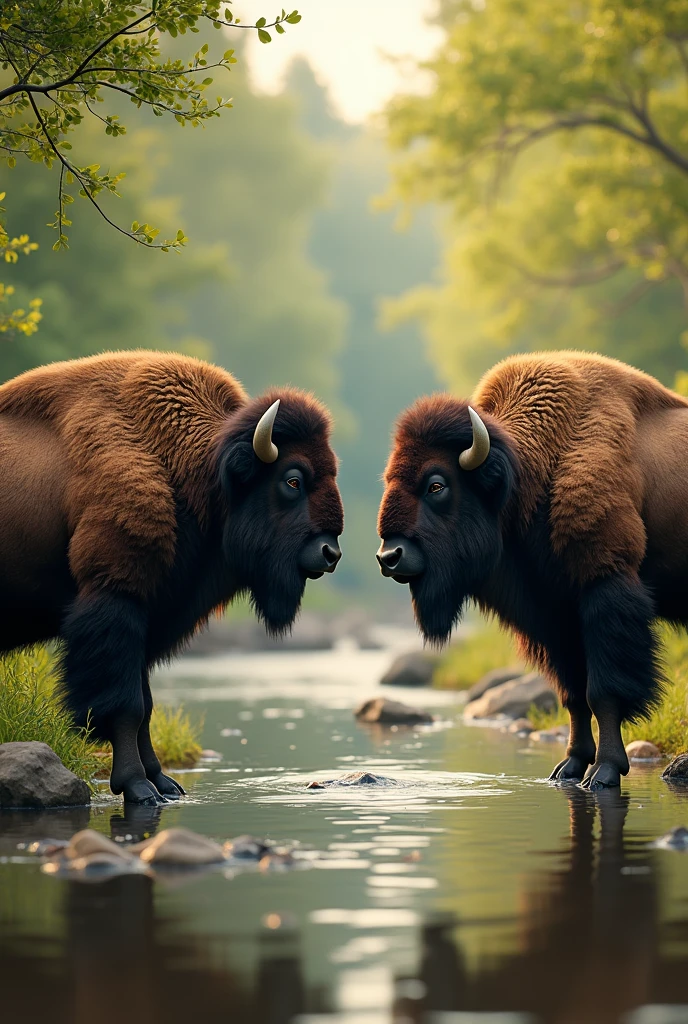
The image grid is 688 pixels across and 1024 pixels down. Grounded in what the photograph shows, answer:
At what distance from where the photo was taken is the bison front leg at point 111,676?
31.7 ft

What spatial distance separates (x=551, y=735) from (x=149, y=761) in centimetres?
515

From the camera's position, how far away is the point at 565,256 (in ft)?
111

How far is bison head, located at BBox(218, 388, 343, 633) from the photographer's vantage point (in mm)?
10086

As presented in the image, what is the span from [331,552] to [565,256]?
2481 cm

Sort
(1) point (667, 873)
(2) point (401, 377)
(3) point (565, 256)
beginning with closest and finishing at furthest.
Result: (1) point (667, 873), (3) point (565, 256), (2) point (401, 377)

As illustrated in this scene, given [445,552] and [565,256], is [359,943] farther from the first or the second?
[565,256]

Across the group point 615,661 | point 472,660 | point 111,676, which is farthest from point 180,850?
point 472,660

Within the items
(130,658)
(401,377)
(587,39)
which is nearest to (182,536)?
(130,658)

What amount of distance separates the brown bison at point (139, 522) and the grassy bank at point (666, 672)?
196cm

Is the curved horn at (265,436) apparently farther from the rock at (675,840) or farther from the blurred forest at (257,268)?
the blurred forest at (257,268)

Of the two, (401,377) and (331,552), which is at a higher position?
(401,377)

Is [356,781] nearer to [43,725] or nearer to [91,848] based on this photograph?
[43,725]

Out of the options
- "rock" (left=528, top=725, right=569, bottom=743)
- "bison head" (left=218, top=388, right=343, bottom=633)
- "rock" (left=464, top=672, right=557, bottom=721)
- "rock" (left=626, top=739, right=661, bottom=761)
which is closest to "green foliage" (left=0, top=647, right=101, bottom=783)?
"bison head" (left=218, top=388, right=343, bottom=633)

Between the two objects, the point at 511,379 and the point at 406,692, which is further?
the point at 406,692
